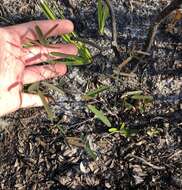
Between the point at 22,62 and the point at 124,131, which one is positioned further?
the point at 22,62

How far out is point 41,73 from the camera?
1464 millimetres

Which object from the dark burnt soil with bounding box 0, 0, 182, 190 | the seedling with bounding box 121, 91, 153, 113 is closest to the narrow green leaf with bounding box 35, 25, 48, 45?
the dark burnt soil with bounding box 0, 0, 182, 190

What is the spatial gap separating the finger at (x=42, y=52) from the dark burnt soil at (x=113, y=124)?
10 cm

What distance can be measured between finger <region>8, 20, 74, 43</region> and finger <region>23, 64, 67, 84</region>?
0.39 feet

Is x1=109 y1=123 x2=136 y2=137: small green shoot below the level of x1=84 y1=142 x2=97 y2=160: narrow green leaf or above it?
above

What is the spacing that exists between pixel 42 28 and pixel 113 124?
1.44 feet

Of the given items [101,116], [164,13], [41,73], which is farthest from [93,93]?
[164,13]

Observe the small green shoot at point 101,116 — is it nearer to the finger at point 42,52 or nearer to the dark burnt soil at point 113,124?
the dark burnt soil at point 113,124

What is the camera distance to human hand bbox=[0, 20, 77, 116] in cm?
144

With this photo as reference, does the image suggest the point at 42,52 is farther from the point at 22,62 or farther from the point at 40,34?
the point at 40,34

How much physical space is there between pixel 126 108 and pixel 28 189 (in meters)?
0.45

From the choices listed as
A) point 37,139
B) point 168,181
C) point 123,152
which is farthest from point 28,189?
point 168,181

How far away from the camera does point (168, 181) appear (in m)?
1.31

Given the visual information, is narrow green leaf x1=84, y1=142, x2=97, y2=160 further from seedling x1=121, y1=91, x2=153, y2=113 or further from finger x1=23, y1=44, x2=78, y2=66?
finger x1=23, y1=44, x2=78, y2=66
